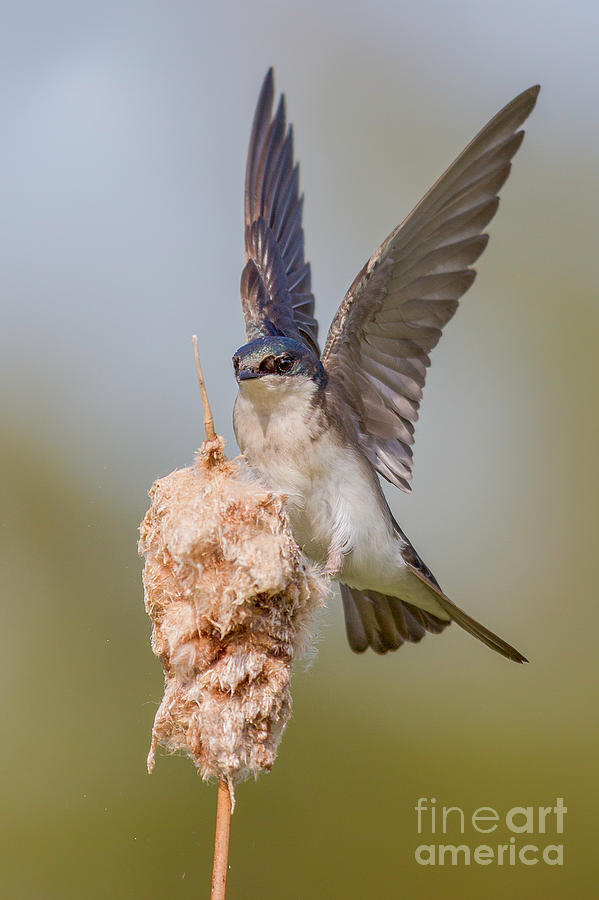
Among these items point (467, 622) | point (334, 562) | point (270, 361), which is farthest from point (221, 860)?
point (467, 622)

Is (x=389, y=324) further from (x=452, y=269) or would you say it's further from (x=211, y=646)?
(x=211, y=646)

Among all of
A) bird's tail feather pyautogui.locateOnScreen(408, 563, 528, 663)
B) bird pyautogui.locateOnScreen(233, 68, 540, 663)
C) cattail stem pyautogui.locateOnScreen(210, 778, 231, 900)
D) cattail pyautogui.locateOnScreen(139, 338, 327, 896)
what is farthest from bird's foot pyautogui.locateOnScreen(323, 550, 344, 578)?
cattail stem pyautogui.locateOnScreen(210, 778, 231, 900)

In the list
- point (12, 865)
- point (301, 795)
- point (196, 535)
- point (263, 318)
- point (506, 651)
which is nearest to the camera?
point (196, 535)

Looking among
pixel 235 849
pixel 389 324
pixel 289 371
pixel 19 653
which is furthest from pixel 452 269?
pixel 19 653

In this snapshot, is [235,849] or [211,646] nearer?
[211,646]

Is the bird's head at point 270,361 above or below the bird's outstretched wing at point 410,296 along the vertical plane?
below

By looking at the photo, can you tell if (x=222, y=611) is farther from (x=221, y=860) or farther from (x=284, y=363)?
(x=284, y=363)

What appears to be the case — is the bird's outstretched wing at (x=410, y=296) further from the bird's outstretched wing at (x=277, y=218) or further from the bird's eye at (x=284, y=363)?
the bird's outstretched wing at (x=277, y=218)

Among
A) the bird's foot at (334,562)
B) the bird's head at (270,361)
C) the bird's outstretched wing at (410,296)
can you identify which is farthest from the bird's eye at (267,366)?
the bird's foot at (334,562)
